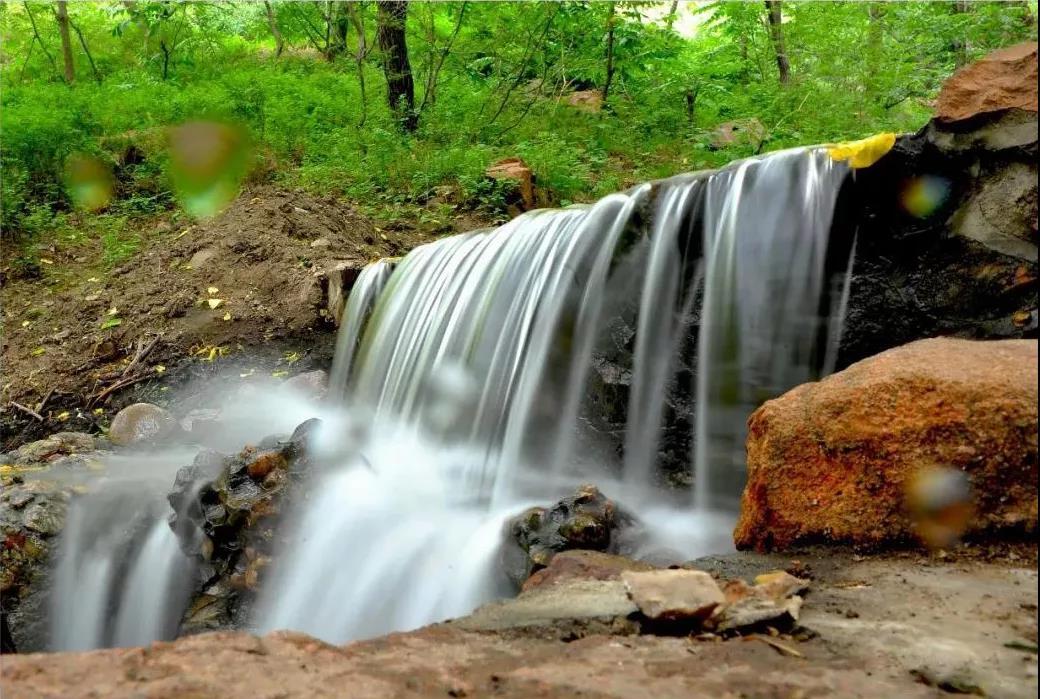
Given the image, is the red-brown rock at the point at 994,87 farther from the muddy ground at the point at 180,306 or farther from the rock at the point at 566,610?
the muddy ground at the point at 180,306

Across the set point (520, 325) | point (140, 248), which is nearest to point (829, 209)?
point (520, 325)

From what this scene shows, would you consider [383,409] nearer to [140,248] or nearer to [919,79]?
[140,248]

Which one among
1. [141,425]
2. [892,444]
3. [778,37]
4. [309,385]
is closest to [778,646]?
[892,444]

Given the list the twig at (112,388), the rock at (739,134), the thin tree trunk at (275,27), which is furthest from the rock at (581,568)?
the thin tree trunk at (275,27)

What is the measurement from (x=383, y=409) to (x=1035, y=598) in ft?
15.8

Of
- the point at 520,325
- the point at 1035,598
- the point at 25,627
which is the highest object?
the point at 520,325

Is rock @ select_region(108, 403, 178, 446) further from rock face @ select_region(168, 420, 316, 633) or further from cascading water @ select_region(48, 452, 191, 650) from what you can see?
rock face @ select_region(168, 420, 316, 633)

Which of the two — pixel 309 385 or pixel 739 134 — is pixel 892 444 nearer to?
pixel 309 385

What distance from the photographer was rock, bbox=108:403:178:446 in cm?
→ 647

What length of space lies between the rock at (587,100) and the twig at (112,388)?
7.78 metres

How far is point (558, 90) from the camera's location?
12797 mm

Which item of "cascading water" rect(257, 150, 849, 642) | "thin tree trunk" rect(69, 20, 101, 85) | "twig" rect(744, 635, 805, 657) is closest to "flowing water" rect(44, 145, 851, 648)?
"cascading water" rect(257, 150, 849, 642)

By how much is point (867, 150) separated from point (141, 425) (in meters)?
5.86

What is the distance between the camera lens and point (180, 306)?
7902mm
